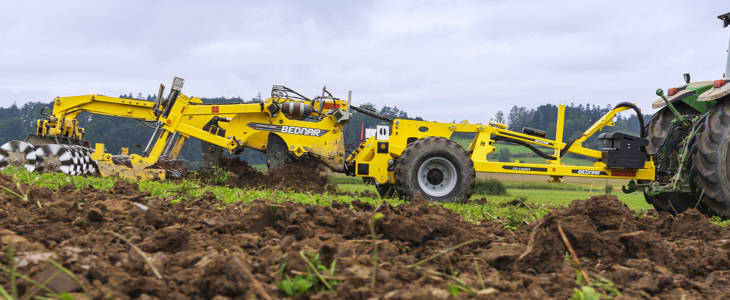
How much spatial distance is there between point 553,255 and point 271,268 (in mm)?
1504

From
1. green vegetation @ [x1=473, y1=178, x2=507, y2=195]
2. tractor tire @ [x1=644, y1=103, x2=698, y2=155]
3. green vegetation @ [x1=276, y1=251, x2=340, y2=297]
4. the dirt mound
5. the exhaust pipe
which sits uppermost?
the exhaust pipe

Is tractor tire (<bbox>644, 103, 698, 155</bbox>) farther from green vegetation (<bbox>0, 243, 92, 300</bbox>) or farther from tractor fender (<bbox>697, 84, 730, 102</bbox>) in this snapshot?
green vegetation (<bbox>0, 243, 92, 300</bbox>)

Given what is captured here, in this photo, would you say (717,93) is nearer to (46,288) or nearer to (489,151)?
(489,151)

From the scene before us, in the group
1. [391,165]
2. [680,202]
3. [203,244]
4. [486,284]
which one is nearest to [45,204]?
[203,244]

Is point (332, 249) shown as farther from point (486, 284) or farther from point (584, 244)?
point (584, 244)

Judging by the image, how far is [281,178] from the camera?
1108 centimetres

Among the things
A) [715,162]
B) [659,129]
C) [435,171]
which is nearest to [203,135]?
[435,171]

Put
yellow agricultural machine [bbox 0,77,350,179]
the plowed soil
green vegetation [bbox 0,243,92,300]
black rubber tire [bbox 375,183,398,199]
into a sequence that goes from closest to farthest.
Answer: green vegetation [bbox 0,243,92,300] → the plowed soil → black rubber tire [bbox 375,183,398,199] → yellow agricultural machine [bbox 0,77,350,179]

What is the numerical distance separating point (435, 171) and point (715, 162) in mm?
3900

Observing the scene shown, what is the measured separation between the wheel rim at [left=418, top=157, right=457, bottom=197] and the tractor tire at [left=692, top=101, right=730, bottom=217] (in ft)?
11.3

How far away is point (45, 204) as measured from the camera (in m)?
4.39

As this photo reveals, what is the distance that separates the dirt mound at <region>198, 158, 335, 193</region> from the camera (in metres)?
10.9

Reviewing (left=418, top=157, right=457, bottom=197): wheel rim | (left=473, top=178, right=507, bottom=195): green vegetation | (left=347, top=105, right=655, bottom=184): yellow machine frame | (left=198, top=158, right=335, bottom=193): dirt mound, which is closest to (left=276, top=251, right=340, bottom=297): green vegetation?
(left=418, top=157, right=457, bottom=197): wheel rim

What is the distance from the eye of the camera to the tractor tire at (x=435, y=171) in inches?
369
